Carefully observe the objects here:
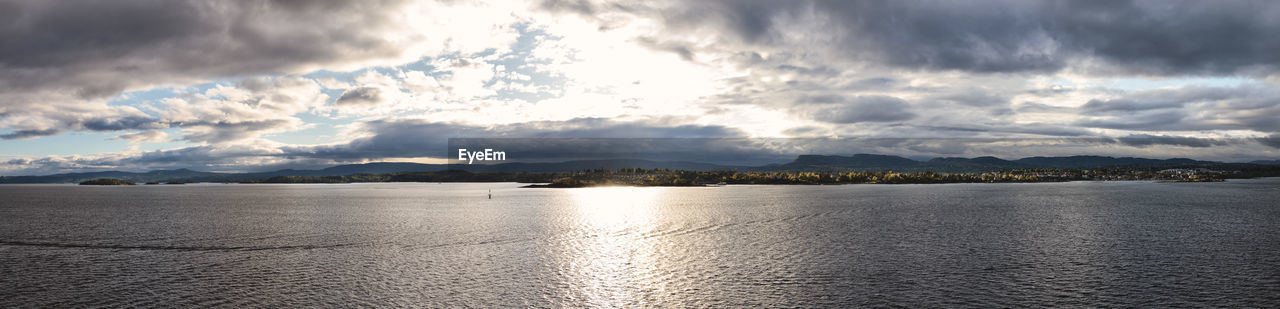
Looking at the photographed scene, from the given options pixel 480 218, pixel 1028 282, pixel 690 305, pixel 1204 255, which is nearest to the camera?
pixel 690 305

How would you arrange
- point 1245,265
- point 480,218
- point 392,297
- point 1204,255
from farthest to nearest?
1. point 480,218
2. point 1204,255
3. point 1245,265
4. point 392,297

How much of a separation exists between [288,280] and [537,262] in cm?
1411

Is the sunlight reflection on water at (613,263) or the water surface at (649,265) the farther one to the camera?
the sunlight reflection on water at (613,263)

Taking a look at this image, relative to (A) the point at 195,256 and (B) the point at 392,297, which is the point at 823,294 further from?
(A) the point at 195,256

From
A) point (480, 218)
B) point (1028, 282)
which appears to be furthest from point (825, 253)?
point (480, 218)

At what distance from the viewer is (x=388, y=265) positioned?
40812mm

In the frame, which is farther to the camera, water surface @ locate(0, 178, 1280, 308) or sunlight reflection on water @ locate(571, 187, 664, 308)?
sunlight reflection on water @ locate(571, 187, 664, 308)

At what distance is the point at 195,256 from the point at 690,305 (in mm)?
36859

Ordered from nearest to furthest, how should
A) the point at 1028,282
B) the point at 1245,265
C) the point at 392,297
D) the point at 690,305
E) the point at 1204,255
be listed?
the point at 690,305 → the point at 392,297 → the point at 1028,282 → the point at 1245,265 → the point at 1204,255

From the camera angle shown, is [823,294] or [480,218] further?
[480,218]

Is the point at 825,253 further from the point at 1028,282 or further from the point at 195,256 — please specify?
the point at 195,256

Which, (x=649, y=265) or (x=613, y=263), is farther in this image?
(x=613, y=263)

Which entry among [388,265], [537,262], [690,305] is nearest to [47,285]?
[388,265]

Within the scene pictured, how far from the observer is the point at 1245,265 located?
39.6 m
